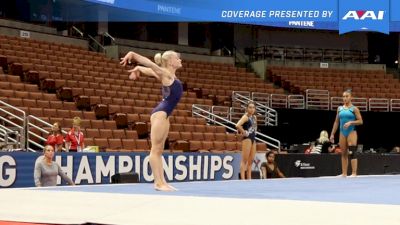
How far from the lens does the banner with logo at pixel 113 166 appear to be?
30.6ft

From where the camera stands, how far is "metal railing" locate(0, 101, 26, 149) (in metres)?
11.0

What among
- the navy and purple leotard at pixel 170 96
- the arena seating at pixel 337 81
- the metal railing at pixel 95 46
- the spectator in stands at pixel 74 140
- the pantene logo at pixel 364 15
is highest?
the pantene logo at pixel 364 15

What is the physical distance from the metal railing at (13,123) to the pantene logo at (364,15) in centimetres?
858

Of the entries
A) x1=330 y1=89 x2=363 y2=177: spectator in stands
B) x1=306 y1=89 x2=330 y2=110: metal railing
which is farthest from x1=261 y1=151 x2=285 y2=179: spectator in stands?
x1=306 y1=89 x2=330 y2=110: metal railing

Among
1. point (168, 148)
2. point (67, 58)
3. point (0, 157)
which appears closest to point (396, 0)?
point (168, 148)

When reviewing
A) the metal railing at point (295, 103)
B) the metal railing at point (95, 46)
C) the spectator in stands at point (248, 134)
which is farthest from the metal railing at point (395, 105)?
the spectator in stands at point (248, 134)

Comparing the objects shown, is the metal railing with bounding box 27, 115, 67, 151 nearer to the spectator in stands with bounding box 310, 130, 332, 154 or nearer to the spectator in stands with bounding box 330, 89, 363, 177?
the spectator in stands with bounding box 330, 89, 363, 177

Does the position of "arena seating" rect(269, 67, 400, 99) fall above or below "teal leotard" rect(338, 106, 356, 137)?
above

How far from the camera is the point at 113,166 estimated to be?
10656 millimetres

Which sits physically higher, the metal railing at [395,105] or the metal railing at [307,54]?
the metal railing at [307,54]

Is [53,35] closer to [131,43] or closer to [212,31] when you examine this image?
[131,43]

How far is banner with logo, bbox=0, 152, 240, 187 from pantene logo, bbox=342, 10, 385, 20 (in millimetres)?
5609

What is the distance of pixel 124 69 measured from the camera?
19312 mm

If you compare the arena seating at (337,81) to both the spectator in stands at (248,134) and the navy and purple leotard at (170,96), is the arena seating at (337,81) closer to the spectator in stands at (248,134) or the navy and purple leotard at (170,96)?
the spectator in stands at (248,134)
